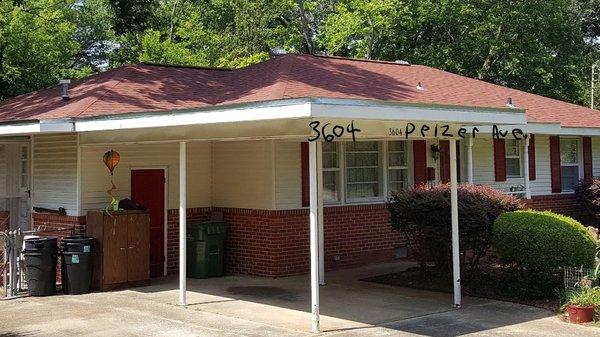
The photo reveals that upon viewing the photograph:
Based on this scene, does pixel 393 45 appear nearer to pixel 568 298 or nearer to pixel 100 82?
pixel 100 82

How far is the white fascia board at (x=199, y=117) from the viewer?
8.19 m

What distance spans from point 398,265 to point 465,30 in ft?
64.1

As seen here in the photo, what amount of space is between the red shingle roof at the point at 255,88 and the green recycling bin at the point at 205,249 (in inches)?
96.9

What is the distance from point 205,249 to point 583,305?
22.9 ft

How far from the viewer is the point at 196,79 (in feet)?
52.1

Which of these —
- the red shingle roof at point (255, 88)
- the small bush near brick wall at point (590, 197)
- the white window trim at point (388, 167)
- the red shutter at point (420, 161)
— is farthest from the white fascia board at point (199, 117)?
the small bush near brick wall at point (590, 197)

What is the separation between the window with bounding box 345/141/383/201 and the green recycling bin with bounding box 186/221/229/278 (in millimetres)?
2991

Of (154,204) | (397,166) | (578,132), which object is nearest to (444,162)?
(397,166)

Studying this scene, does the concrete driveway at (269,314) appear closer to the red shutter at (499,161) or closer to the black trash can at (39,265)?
the black trash can at (39,265)

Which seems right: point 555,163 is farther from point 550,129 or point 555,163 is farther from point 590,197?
point 550,129

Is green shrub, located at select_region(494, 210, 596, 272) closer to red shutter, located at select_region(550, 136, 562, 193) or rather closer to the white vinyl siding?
the white vinyl siding

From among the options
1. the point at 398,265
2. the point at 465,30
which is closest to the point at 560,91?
the point at 465,30

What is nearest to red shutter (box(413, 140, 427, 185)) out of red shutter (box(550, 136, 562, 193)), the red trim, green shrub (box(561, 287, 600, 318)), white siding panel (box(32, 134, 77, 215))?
the red trim

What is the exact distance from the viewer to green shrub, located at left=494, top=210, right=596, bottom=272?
34.0ft
